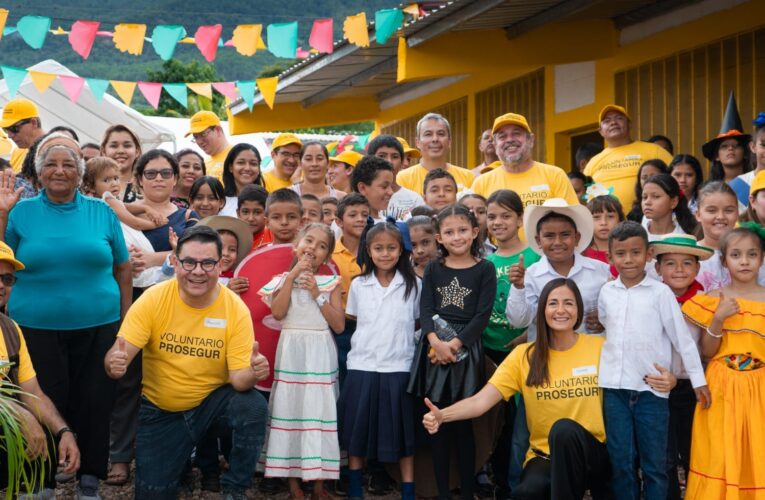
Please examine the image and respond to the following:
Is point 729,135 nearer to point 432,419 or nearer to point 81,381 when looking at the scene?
point 432,419

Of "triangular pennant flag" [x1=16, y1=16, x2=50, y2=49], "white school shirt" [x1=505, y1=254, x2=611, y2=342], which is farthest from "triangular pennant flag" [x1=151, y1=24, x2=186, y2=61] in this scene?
"white school shirt" [x1=505, y1=254, x2=611, y2=342]

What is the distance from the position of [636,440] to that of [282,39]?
7.59m

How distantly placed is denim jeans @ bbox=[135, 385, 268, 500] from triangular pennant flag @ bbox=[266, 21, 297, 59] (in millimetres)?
6701

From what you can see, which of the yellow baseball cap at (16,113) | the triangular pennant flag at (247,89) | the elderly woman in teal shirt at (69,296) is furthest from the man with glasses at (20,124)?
the triangular pennant flag at (247,89)

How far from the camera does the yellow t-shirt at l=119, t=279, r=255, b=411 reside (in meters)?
5.21

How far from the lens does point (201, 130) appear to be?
26.8 ft

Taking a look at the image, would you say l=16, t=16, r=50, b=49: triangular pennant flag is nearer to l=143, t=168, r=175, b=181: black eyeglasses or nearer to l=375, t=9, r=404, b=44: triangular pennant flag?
l=375, t=9, r=404, b=44: triangular pennant flag

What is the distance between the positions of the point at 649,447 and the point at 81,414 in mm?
3147

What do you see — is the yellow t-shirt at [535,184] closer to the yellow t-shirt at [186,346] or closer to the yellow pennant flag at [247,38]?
the yellow t-shirt at [186,346]

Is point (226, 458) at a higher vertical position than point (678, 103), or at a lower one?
lower

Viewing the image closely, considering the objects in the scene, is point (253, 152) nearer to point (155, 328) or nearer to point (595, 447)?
point (155, 328)

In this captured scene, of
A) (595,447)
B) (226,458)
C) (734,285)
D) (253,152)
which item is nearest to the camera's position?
(595,447)

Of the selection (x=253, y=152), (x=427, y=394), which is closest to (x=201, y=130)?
(x=253, y=152)

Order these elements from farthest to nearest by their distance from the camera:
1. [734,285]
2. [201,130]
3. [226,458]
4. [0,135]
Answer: [0,135], [201,130], [226,458], [734,285]
